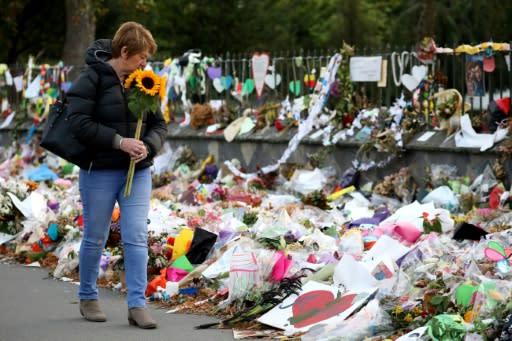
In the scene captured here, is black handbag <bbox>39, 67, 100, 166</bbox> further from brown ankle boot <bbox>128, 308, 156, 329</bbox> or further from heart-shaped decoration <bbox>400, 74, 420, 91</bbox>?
heart-shaped decoration <bbox>400, 74, 420, 91</bbox>

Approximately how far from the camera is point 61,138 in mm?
7129

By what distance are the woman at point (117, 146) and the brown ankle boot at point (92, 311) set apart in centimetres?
28

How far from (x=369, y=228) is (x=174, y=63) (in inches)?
321

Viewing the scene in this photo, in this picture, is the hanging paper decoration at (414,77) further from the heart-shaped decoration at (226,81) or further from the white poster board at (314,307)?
the white poster board at (314,307)

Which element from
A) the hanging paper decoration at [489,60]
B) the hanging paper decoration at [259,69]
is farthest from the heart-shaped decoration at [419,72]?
the hanging paper decoration at [259,69]

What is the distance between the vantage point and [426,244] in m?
7.92

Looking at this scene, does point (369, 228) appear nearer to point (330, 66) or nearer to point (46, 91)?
point (330, 66)

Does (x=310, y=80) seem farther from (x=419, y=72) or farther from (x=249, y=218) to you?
(x=249, y=218)

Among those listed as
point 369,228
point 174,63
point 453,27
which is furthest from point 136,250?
point 453,27

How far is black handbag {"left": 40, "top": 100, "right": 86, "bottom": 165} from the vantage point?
706cm

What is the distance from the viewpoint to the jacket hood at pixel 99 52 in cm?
705

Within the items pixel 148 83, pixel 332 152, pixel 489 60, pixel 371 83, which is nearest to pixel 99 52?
pixel 148 83

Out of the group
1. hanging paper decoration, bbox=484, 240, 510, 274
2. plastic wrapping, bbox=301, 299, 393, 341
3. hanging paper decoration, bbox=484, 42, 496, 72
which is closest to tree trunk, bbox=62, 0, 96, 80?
hanging paper decoration, bbox=484, 42, 496, 72

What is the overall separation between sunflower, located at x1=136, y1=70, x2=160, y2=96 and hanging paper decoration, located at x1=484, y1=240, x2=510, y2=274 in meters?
2.29
